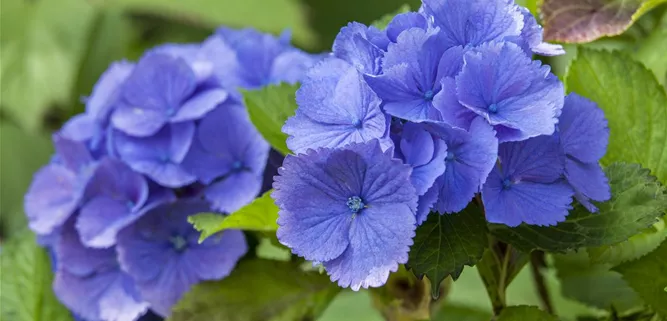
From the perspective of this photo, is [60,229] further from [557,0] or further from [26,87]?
[26,87]

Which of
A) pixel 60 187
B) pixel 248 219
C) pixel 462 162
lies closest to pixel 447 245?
pixel 462 162

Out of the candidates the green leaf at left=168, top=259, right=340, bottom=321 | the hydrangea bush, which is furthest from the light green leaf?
the green leaf at left=168, top=259, right=340, bottom=321

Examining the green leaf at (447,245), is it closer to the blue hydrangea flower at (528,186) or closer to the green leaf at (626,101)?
the blue hydrangea flower at (528,186)

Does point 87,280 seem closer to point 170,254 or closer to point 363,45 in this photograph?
point 170,254

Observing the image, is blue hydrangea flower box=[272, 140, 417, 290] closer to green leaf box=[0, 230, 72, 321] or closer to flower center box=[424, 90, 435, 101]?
flower center box=[424, 90, 435, 101]

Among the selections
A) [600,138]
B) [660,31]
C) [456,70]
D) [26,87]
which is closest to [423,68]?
[456,70]

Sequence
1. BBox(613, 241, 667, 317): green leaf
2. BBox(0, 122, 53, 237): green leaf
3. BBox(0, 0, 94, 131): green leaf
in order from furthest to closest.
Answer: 1. BBox(0, 0, 94, 131): green leaf
2. BBox(0, 122, 53, 237): green leaf
3. BBox(613, 241, 667, 317): green leaf
